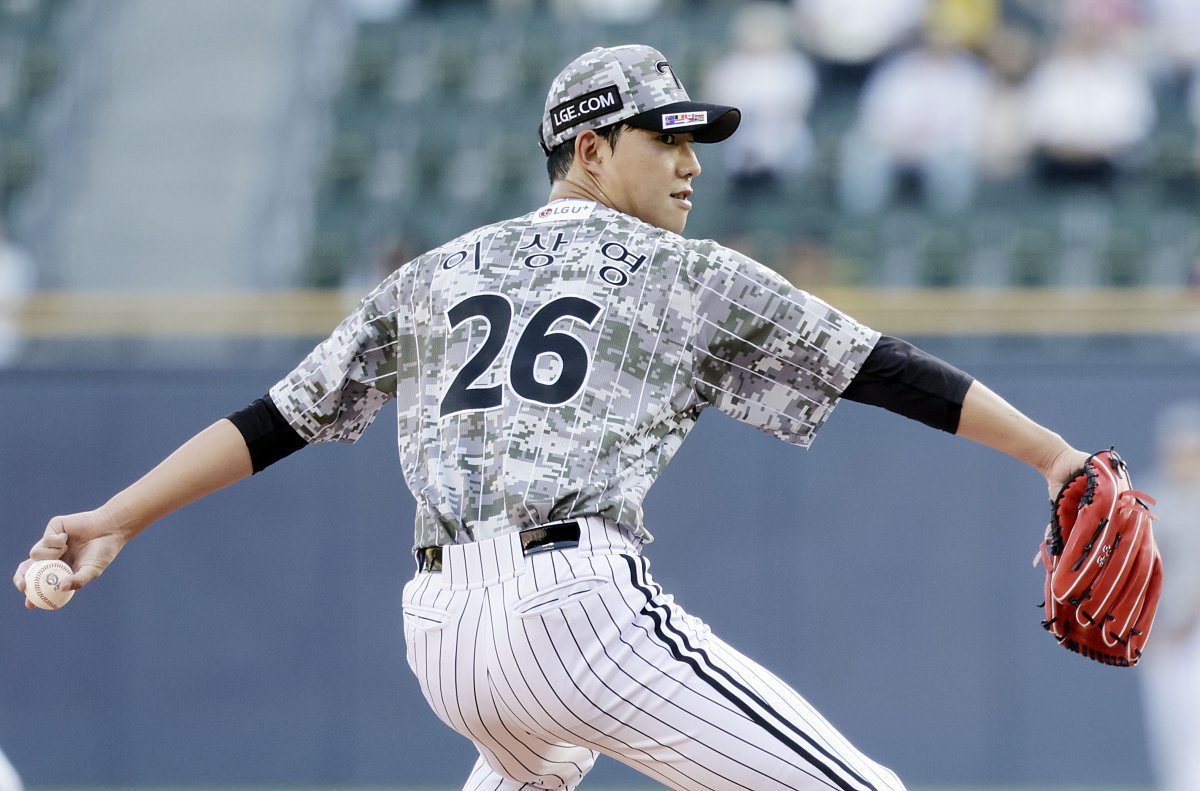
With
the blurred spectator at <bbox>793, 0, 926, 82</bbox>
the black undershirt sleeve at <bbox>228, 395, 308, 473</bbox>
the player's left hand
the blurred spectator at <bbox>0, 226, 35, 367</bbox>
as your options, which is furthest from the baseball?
the blurred spectator at <bbox>793, 0, 926, 82</bbox>

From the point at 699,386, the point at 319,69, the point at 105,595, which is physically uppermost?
the point at 319,69

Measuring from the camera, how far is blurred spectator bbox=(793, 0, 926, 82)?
11000 mm

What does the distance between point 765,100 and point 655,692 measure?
7772mm

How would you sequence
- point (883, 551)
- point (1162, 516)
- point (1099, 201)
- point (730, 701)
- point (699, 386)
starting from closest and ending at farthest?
point (730, 701)
point (699, 386)
point (1162, 516)
point (883, 551)
point (1099, 201)

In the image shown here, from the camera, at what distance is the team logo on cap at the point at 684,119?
354 centimetres

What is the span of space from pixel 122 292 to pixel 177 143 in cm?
171

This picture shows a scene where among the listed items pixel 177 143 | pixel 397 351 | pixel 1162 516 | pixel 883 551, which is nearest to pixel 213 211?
pixel 177 143

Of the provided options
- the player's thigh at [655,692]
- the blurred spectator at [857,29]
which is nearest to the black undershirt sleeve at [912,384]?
the player's thigh at [655,692]

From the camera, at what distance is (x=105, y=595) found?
9195 millimetres

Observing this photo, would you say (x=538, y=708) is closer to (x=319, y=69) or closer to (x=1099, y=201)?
(x=1099, y=201)

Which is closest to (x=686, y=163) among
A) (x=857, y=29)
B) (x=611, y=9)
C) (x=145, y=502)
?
(x=145, y=502)

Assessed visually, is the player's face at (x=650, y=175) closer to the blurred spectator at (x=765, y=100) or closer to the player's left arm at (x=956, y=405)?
the player's left arm at (x=956, y=405)

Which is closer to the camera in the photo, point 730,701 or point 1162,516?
point 730,701

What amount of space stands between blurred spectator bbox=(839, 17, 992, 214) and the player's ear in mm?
6854
